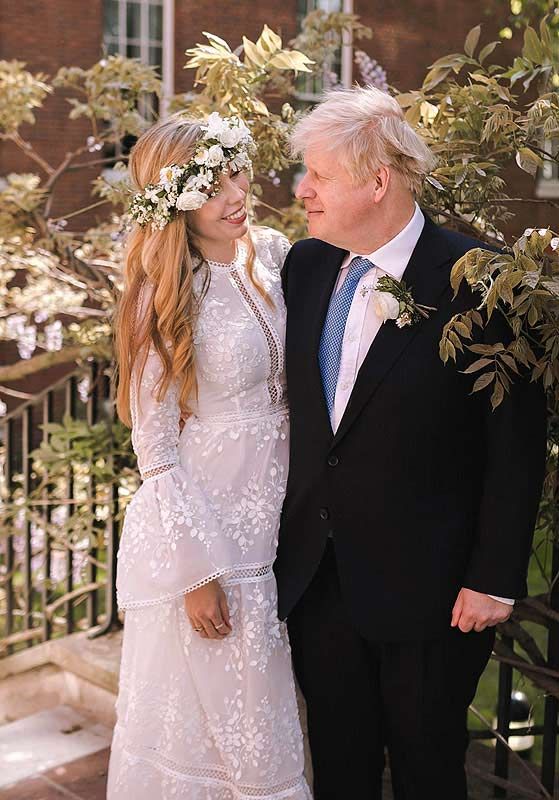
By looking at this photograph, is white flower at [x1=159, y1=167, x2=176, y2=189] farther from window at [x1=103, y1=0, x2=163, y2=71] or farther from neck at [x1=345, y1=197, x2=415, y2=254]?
window at [x1=103, y1=0, x2=163, y2=71]

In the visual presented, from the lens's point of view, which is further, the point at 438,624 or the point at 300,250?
the point at 300,250

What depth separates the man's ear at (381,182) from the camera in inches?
97.2

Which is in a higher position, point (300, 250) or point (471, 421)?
point (300, 250)

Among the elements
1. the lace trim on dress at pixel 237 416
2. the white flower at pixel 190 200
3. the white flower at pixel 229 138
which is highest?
the white flower at pixel 229 138

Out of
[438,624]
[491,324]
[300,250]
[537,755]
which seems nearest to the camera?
[491,324]

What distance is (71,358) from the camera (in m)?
4.54

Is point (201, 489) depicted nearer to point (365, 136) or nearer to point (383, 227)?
point (383, 227)

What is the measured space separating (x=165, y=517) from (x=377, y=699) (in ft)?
2.45

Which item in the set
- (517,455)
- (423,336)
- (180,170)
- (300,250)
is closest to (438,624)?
(517,455)

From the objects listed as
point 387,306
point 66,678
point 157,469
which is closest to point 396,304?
point 387,306

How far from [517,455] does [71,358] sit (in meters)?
2.64

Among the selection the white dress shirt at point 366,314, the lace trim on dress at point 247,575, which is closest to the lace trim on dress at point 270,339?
the white dress shirt at point 366,314

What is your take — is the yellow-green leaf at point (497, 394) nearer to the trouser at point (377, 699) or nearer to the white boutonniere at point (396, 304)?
the white boutonniere at point (396, 304)

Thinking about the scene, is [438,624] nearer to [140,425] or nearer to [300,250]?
[140,425]
